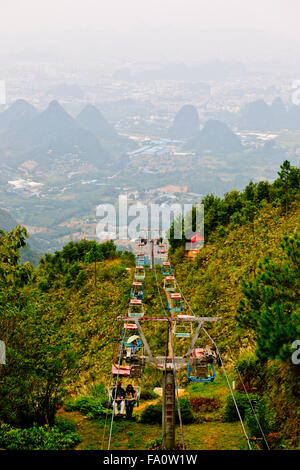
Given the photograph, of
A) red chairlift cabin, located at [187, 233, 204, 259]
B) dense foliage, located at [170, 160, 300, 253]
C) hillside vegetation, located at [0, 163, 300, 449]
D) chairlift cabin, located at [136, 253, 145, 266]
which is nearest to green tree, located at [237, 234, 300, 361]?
hillside vegetation, located at [0, 163, 300, 449]

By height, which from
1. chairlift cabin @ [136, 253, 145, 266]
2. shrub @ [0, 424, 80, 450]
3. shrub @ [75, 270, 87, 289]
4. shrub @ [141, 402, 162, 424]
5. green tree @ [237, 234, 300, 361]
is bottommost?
shrub @ [75, 270, 87, 289]

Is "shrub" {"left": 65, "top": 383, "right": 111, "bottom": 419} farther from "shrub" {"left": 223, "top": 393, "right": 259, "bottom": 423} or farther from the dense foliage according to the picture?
the dense foliage

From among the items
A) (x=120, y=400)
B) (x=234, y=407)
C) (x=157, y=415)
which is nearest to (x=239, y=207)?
(x=234, y=407)

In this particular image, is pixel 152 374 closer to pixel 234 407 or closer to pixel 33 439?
pixel 234 407

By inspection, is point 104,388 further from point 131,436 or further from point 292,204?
point 292,204

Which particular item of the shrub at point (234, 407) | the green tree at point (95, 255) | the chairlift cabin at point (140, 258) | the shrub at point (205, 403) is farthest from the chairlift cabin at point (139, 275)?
the shrub at point (234, 407)

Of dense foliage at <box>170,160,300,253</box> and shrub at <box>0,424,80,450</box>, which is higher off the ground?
dense foliage at <box>170,160,300,253</box>

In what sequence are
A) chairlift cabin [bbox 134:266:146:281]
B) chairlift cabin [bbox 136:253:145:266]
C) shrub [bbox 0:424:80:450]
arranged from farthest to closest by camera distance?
chairlift cabin [bbox 136:253:145:266]
chairlift cabin [bbox 134:266:146:281]
shrub [bbox 0:424:80:450]
